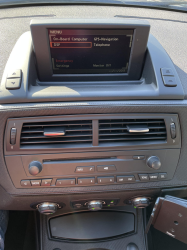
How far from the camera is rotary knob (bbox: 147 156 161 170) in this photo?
1108mm

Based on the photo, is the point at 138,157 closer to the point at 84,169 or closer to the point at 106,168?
the point at 106,168

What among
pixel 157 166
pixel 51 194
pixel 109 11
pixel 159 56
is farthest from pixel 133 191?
pixel 109 11

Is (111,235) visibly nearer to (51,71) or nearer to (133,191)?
(133,191)

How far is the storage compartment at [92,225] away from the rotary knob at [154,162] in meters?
0.73

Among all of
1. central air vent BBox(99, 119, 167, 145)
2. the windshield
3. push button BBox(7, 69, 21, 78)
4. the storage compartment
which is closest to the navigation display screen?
push button BBox(7, 69, 21, 78)

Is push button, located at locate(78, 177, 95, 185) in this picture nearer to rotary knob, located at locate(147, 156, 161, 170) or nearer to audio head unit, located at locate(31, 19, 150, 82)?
rotary knob, located at locate(147, 156, 161, 170)

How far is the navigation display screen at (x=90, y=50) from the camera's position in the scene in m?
1.03

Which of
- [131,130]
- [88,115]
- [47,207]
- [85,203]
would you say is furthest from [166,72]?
[47,207]

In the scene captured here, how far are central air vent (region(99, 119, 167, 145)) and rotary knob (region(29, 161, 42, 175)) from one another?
1.07 ft

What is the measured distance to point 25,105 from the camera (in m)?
1.00

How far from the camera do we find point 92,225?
1604mm

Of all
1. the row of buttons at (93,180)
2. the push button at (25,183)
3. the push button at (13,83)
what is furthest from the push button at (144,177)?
the push button at (13,83)

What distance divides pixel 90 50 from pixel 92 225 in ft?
4.03

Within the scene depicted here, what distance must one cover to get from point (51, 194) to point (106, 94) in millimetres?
645
